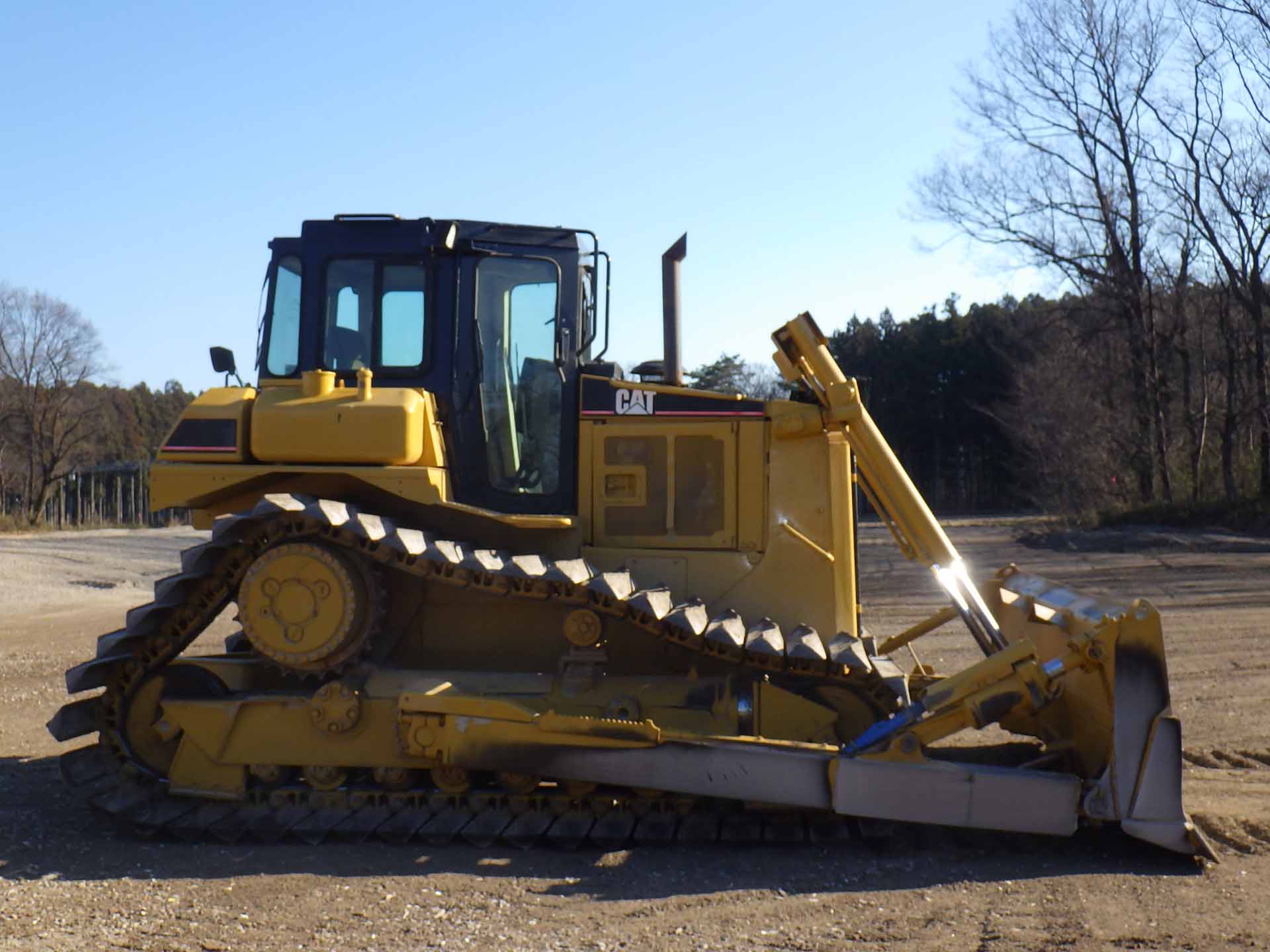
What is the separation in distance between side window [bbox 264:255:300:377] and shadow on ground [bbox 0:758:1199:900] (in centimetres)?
268

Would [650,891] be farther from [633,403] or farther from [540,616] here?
[633,403]

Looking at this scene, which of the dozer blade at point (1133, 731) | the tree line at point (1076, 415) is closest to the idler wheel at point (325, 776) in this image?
the dozer blade at point (1133, 731)

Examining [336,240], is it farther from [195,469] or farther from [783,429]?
[783,429]

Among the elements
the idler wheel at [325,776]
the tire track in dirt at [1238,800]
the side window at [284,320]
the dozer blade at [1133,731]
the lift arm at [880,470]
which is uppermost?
the side window at [284,320]

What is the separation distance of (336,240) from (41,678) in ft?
22.1

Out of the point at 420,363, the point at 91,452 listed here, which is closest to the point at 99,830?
the point at 420,363

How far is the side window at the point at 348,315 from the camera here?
7.14 meters

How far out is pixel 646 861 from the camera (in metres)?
6.04

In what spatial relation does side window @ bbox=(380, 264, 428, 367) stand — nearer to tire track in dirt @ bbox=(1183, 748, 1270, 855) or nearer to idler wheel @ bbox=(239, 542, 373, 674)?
idler wheel @ bbox=(239, 542, 373, 674)

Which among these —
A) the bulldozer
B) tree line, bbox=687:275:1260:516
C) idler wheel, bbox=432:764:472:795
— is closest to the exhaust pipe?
the bulldozer

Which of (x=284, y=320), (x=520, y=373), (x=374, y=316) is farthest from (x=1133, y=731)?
(x=284, y=320)

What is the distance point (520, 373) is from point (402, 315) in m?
0.76

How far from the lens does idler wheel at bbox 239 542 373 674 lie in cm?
643

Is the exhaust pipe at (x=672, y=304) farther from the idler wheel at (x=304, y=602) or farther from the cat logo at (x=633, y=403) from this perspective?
the idler wheel at (x=304, y=602)
